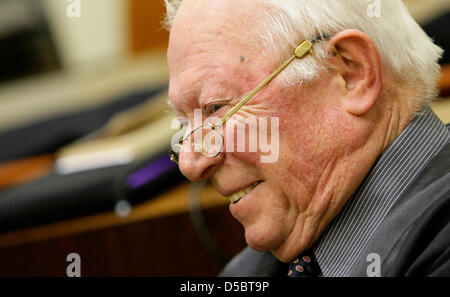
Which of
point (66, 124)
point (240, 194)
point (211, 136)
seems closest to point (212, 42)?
point (211, 136)

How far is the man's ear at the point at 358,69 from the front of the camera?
3.14 feet

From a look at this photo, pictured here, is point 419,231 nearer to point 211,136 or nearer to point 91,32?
point 211,136

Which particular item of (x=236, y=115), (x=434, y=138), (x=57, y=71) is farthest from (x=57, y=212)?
(x=57, y=71)

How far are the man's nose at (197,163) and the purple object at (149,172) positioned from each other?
2.35 ft

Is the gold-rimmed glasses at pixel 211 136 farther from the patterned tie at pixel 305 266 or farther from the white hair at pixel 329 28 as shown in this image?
the patterned tie at pixel 305 266

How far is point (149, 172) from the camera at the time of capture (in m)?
1.86

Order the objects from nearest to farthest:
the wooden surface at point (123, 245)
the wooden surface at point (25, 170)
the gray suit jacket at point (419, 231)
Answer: the gray suit jacket at point (419, 231)
the wooden surface at point (123, 245)
the wooden surface at point (25, 170)

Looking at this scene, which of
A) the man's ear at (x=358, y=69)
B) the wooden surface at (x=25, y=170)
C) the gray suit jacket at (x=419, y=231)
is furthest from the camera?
the wooden surface at (x=25, y=170)

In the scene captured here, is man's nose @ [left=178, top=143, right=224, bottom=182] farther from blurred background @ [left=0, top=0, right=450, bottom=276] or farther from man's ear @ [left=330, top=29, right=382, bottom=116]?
blurred background @ [left=0, top=0, right=450, bottom=276]

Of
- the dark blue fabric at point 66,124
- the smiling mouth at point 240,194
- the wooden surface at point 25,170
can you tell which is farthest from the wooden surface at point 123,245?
the dark blue fabric at point 66,124

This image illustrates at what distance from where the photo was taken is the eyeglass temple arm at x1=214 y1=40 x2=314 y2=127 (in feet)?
3.19

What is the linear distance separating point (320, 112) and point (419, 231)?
271 mm

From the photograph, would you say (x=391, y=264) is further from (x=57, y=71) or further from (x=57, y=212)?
(x=57, y=71)

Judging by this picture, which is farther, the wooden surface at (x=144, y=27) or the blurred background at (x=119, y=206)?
the wooden surface at (x=144, y=27)
